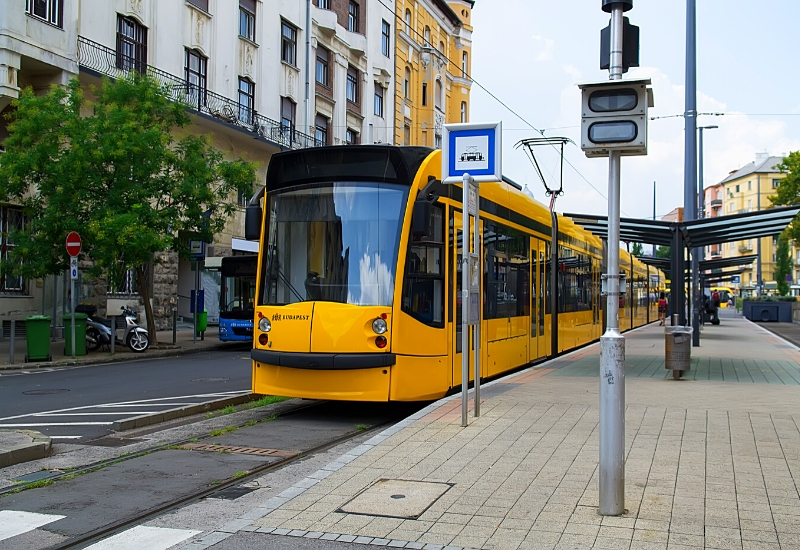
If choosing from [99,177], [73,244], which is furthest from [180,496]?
[99,177]

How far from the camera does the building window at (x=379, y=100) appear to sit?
153 feet

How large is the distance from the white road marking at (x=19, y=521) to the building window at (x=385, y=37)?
43.4m

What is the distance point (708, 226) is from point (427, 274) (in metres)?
8.54

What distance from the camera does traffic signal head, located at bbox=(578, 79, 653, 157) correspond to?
226 inches

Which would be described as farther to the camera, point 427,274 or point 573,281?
point 573,281

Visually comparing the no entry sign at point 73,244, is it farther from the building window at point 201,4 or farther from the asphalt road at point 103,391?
the building window at point 201,4

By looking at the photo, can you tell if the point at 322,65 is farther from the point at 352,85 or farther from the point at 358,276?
the point at 358,276

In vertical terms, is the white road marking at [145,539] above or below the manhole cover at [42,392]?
above

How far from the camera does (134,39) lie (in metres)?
28.2

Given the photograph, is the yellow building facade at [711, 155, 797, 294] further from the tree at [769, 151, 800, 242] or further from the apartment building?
the apartment building

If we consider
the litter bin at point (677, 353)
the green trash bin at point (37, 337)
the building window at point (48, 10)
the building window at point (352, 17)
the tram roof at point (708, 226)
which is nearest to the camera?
the litter bin at point (677, 353)

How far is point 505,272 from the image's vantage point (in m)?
13.7

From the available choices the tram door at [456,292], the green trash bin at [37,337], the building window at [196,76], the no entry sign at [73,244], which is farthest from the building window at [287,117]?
the tram door at [456,292]

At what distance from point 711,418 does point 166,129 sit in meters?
17.0
